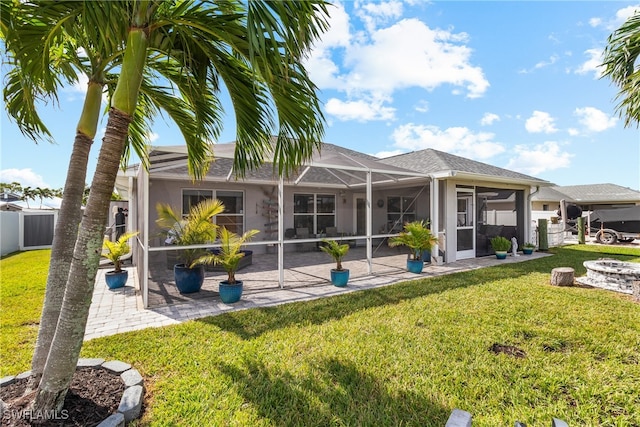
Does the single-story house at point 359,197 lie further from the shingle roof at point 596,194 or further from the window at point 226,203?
the shingle roof at point 596,194

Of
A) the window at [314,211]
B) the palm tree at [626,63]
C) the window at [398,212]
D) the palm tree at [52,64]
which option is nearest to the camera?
the palm tree at [52,64]

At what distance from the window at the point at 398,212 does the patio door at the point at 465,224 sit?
1.91 m

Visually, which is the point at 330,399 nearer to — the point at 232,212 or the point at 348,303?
the point at 348,303

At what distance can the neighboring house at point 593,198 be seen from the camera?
24750mm

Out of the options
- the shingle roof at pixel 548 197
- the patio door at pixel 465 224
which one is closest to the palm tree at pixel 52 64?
the patio door at pixel 465 224

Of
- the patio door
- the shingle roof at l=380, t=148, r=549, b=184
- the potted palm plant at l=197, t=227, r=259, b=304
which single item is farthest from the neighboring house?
the potted palm plant at l=197, t=227, r=259, b=304

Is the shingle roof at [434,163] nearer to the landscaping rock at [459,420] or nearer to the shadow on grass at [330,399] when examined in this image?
the shadow on grass at [330,399]

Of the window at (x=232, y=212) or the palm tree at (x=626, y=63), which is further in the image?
the window at (x=232, y=212)

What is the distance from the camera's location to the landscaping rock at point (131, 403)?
2410mm

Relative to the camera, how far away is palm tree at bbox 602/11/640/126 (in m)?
5.06

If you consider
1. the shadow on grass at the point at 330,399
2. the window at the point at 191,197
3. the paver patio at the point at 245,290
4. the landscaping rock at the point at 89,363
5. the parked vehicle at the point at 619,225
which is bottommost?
Answer: the shadow on grass at the point at 330,399

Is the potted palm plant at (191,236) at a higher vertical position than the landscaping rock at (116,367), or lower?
higher

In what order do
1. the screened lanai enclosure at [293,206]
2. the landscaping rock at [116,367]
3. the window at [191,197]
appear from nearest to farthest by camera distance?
the landscaping rock at [116,367] < the screened lanai enclosure at [293,206] < the window at [191,197]

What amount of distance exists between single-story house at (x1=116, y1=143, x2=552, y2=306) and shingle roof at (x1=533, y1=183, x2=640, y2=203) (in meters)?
17.5
